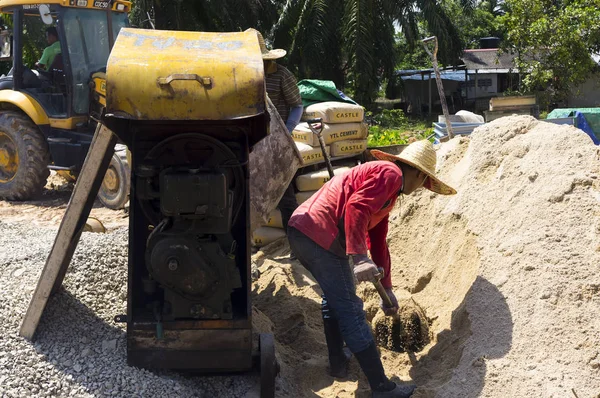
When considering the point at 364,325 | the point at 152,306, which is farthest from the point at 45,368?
the point at 364,325

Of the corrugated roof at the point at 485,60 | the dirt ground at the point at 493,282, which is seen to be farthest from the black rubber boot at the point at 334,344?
the corrugated roof at the point at 485,60

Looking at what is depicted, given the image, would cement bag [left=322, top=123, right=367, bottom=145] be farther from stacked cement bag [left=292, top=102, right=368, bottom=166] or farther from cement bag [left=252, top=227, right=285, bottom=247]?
cement bag [left=252, top=227, right=285, bottom=247]

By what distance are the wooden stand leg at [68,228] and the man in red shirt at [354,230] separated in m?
1.17

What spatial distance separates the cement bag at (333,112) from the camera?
8.02m

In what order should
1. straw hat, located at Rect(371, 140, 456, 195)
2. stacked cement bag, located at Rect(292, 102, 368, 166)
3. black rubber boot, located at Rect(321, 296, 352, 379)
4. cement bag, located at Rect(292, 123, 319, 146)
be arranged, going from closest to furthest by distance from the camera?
straw hat, located at Rect(371, 140, 456, 195), black rubber boot, located at Rect(321, 296, 352, 379), cement bag, located at Rect(292, 123, 319, 146), stacked cement bag, located at Rect(292, 102, 368, 166)

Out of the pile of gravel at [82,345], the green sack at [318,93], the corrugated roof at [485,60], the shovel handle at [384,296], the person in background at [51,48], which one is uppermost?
the person in background at [51,48]

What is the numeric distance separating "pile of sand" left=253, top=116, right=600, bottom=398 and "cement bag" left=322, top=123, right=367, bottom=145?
170 centimetres

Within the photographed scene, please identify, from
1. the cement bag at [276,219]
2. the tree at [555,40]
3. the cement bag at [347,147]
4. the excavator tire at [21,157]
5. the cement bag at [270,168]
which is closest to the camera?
the cement bag at [270,168]

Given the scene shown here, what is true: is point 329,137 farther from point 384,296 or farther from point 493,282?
point 384,296

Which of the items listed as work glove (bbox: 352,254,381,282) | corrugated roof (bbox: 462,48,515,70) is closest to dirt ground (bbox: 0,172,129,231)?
work glove (bbox: 352,254,381,282)

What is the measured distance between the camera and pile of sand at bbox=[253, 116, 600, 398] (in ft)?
13.6

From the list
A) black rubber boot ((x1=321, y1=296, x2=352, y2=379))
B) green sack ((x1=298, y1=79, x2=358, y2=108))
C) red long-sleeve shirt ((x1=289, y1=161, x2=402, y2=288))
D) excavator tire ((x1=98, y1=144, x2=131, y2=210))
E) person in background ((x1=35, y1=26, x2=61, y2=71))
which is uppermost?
person in background ((x1=35, y1=26, x2=61, y2=71))

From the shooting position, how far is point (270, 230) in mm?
7148

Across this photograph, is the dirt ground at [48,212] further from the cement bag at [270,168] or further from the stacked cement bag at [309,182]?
the cement bag at [270,168]
